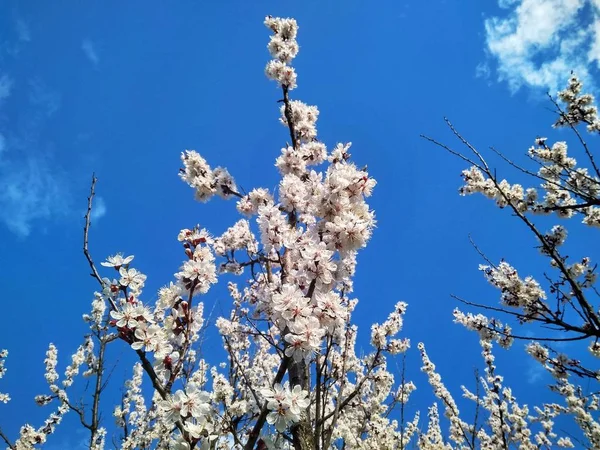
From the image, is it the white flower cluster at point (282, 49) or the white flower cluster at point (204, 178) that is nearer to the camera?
the white flower cluster at point (204, 178)

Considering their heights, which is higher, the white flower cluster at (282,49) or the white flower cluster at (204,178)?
the white flower cluster at (282,49)

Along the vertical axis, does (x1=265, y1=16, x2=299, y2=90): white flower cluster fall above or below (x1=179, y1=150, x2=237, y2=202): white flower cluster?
above

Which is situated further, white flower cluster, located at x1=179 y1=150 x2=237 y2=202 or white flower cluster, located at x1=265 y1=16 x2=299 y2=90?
white flower cluster, located at x1=265 y1=16 x2=299 y2=90

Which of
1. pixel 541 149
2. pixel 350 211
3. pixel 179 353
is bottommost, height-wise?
pixel 179 353

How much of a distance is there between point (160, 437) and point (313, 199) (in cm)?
725

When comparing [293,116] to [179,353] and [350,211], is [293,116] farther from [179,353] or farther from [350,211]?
[179,353]

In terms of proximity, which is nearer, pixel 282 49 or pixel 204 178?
pixel 204 178

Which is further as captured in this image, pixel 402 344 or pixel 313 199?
pixel 402 344

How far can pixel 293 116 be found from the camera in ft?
20.5

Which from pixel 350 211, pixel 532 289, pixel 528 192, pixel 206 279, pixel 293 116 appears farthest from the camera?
pixel 293 116

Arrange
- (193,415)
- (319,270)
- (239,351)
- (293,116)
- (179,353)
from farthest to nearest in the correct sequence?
1. (239,351)
2. (293,116)
3. (319,270)
4. (179,353)
5. (193,415)

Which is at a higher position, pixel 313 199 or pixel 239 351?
pixel 239 351

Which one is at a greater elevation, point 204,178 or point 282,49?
point 282,49

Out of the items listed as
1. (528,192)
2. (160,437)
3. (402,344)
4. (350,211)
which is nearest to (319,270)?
(350,211)
